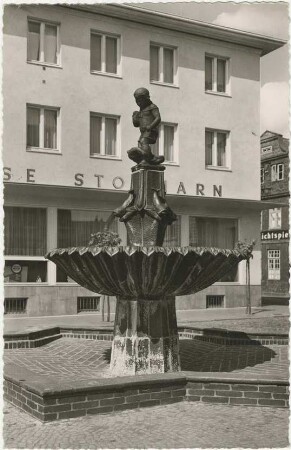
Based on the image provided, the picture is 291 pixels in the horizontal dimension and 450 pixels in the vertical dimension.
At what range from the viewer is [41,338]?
464 inches

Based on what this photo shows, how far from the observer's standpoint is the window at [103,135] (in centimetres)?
2169

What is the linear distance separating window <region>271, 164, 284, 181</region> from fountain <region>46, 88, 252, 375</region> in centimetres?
3168

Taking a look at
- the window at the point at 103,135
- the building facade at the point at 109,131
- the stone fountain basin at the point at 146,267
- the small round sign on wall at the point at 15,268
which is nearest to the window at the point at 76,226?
the building facade at the point at 109,131

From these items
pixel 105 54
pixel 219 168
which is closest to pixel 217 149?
pixel 219 168

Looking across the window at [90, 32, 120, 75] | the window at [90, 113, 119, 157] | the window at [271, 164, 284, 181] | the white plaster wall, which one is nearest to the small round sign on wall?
the white plaster wall

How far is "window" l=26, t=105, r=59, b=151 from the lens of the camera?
2055cm

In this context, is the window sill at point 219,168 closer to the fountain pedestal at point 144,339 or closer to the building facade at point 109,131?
the building facade at point 109,131

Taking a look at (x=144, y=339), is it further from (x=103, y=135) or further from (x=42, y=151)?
(x=103, y=135)

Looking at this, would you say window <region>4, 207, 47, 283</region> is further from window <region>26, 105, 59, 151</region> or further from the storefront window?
window <region>26, 105, 59, 151</region>

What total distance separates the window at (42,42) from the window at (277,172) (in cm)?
2167

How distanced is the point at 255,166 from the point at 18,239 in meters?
10.1

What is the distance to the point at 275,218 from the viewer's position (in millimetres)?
41219

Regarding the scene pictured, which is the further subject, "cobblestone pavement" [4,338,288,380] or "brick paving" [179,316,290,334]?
"brick paving" [179,316,290,334]

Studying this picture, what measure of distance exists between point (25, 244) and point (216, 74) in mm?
10063
